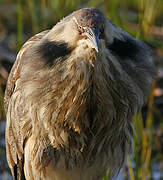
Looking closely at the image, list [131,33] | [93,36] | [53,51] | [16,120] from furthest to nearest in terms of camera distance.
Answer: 1. [131,33]
2. [16,120]
3. [53,51]
4. [93,36]

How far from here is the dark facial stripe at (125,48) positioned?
2.50 m

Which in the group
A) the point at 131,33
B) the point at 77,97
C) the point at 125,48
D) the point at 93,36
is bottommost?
the point at 131,33

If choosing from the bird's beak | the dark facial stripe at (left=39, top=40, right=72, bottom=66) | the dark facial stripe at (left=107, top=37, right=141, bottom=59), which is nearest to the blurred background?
the dark facial stripe at (left=107, top=37, right=141, bottom=59)

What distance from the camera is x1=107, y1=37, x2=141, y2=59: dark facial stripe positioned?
250 cm

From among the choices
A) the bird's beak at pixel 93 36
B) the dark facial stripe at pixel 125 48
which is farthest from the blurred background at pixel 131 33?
the bird's beak at pixel 93 36

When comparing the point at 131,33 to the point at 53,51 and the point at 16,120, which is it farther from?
the point at 53,51

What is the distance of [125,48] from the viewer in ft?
8.43

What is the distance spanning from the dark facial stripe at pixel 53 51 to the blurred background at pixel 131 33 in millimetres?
612

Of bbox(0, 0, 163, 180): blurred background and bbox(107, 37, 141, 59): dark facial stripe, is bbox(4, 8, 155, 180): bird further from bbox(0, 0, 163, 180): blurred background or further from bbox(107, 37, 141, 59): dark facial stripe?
bbox(0, 0, 163, 180): blurred background

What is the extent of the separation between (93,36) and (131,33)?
1580mm

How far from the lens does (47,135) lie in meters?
2.84

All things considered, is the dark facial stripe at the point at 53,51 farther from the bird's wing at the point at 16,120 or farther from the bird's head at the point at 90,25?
the bird's wing at the point at 16,120

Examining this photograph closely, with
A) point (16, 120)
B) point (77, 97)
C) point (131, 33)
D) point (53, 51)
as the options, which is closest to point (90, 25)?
point (53, 51)

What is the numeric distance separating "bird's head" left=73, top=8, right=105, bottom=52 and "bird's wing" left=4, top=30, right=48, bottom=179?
0.50 metres
